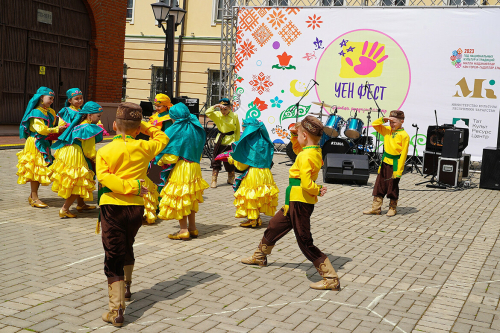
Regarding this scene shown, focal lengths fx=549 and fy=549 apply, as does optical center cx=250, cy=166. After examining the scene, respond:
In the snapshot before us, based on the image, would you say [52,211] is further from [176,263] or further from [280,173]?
[280,173]

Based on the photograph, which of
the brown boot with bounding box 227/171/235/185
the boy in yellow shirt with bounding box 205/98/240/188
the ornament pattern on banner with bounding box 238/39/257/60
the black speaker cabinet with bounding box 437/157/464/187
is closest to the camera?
the boy in yellow shirt with bounding box 205/98/240/188

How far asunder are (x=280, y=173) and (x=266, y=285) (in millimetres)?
9056

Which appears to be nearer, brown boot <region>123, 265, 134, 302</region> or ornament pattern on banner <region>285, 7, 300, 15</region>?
brown boot <region>123, 265, 134, 302</region>

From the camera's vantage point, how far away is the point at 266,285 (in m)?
5.81

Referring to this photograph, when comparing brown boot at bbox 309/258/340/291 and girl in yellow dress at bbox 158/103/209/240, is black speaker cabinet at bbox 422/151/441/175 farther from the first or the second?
brown boot at bbox 309/258/340/291

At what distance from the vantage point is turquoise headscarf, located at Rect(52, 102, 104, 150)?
26.4 ft

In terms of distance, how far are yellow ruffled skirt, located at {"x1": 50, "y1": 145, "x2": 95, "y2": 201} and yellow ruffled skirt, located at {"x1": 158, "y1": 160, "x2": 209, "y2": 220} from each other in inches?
61.6

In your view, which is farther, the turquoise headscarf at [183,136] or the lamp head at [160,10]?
the lamp head at [160,10]

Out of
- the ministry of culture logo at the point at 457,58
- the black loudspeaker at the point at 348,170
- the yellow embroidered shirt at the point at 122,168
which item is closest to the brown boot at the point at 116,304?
the yellow embroidered shirt at the point at 122,168

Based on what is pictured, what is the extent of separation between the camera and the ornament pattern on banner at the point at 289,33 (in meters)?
17.6

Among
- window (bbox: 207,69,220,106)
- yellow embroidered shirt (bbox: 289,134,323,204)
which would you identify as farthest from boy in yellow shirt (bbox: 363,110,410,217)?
window (bbox: 207,69,220,106)

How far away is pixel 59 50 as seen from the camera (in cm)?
1898

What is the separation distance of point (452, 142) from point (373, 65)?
14.4ft

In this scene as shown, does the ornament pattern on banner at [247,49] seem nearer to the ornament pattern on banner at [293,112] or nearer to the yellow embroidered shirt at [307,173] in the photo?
the ornament pattern on banner at [293,112]
